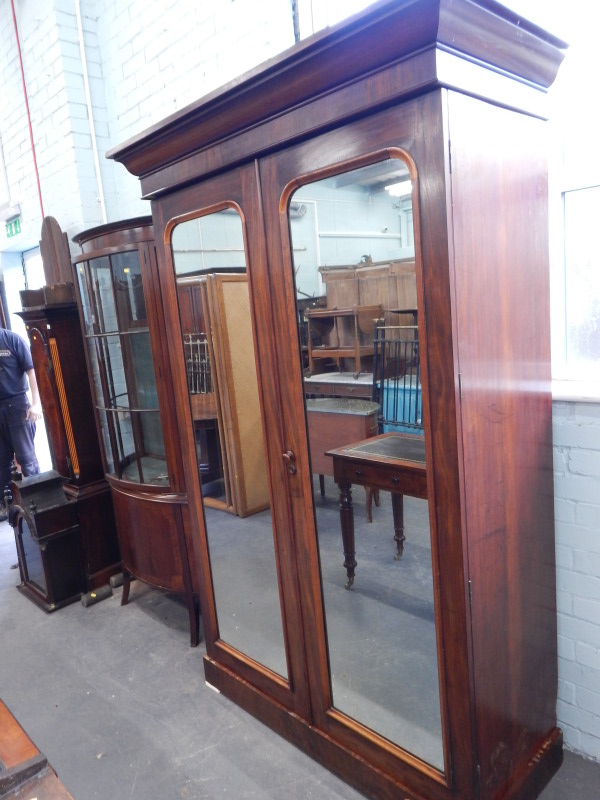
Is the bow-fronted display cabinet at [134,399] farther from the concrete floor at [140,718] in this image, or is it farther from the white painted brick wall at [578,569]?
the white painted brick wall at [578,569]

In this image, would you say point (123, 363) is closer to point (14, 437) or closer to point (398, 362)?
point (398, 362)

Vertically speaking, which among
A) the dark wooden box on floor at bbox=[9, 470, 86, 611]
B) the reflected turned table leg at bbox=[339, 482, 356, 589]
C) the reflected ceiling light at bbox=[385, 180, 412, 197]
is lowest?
the dark wooden box on floor at bbox=[9, 470, 86, 611]

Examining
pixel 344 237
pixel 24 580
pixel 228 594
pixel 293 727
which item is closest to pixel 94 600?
pixel 24 580

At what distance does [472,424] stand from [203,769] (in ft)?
4.65

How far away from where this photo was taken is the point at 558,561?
5.37 feet

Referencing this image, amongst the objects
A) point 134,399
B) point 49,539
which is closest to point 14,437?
point 49,539

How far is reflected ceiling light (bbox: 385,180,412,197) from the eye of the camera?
3.93 feet

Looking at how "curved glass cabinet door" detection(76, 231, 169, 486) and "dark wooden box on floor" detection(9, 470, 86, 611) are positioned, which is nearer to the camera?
"curved glass cabinet door" detection(76, 231, 169, 486)

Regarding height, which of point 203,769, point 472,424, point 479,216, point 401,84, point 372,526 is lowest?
point 203,769

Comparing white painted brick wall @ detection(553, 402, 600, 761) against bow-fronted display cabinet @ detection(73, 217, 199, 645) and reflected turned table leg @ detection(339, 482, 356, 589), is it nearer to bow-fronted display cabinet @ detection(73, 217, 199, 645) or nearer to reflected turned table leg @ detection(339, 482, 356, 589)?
reflected turned table leg @ detection(339, 482, 356, 589)

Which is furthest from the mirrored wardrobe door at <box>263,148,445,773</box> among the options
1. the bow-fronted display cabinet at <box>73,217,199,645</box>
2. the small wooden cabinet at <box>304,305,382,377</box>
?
the bow-fronted display cabinet at <box>73,217,199,645</box>

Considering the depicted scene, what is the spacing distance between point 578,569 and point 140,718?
158 centimetres

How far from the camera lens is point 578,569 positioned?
1.60 meters

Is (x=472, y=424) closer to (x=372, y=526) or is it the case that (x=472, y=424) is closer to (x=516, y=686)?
(x=372, y=526)
